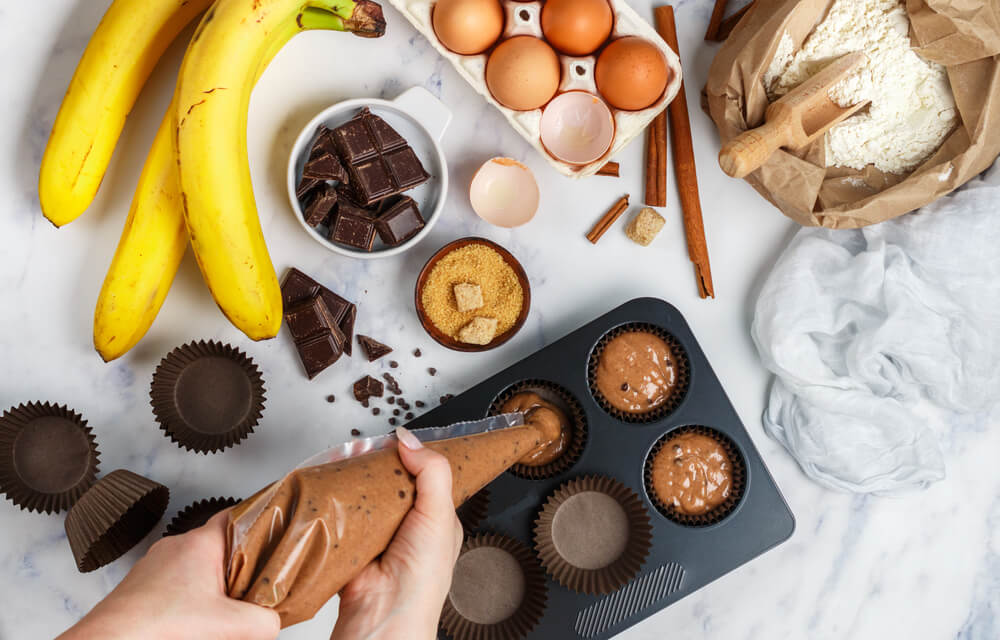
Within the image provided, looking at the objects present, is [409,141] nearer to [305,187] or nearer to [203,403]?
[305,187]

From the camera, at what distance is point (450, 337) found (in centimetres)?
174

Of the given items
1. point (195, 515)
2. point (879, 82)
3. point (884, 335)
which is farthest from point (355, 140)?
point (884, 335)

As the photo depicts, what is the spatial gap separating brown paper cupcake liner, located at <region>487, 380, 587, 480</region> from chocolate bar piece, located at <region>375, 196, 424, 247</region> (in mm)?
437

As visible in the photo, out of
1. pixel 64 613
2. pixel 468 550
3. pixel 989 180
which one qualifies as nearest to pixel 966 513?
pixel 989 180

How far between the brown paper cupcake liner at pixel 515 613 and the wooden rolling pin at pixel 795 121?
0.96 meters

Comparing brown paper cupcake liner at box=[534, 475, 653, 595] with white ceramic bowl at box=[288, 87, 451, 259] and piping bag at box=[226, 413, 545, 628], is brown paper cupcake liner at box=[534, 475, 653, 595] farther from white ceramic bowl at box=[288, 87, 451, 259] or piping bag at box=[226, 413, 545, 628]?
white ceramic bowl at box=[288, 87, 451, 259]

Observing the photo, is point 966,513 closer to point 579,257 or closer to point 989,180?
point 989,180

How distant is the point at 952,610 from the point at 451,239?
64.8 inches

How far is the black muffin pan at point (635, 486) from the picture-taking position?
1.67 metres

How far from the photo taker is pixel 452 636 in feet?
5.38

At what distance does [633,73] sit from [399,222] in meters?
0.62

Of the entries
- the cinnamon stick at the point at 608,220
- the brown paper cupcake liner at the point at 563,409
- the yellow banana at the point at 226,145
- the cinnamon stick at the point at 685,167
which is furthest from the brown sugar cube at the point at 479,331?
the cinnamon stick at the point at 685,167

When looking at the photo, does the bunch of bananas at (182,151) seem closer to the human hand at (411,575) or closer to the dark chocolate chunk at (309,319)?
the dark chocolate chunk at (309,319)

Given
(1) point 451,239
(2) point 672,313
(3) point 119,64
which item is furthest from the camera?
(1) point 451,239
